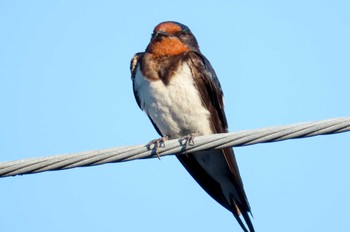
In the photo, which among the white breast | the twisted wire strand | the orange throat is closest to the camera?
the twisted wire strand

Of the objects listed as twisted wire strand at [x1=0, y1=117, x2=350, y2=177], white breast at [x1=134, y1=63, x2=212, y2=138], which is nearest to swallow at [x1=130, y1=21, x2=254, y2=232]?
white breast at [x1=134, y1=63, x2=212, y2=138]

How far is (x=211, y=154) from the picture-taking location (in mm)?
5328

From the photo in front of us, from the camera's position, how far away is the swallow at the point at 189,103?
508 cm

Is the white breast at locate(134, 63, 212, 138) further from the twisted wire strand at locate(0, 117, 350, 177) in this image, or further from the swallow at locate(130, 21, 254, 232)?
the twisted wire strand at locate(0, 117, 350, 177)

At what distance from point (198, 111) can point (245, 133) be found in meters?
1.88

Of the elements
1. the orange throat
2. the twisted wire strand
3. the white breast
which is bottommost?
the twisted wire strand

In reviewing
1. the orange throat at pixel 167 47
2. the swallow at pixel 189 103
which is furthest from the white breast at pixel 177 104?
the orange throat at pixel 167 47

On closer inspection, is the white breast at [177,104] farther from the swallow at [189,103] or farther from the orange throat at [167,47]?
the orange throat at [167,47]

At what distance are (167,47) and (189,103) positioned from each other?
480mm

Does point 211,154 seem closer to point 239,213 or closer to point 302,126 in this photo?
point 239,213

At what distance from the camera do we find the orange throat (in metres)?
5.32

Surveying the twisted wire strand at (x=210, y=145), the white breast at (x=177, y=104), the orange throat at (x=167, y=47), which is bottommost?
A: the twisted wire strand at (x=210, y=145)

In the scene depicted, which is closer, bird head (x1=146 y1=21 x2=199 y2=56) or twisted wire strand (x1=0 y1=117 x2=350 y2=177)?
twisted wire strand (x1=0 y1=117 x2=350 y2=177)

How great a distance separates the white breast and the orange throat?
0.65 ft
